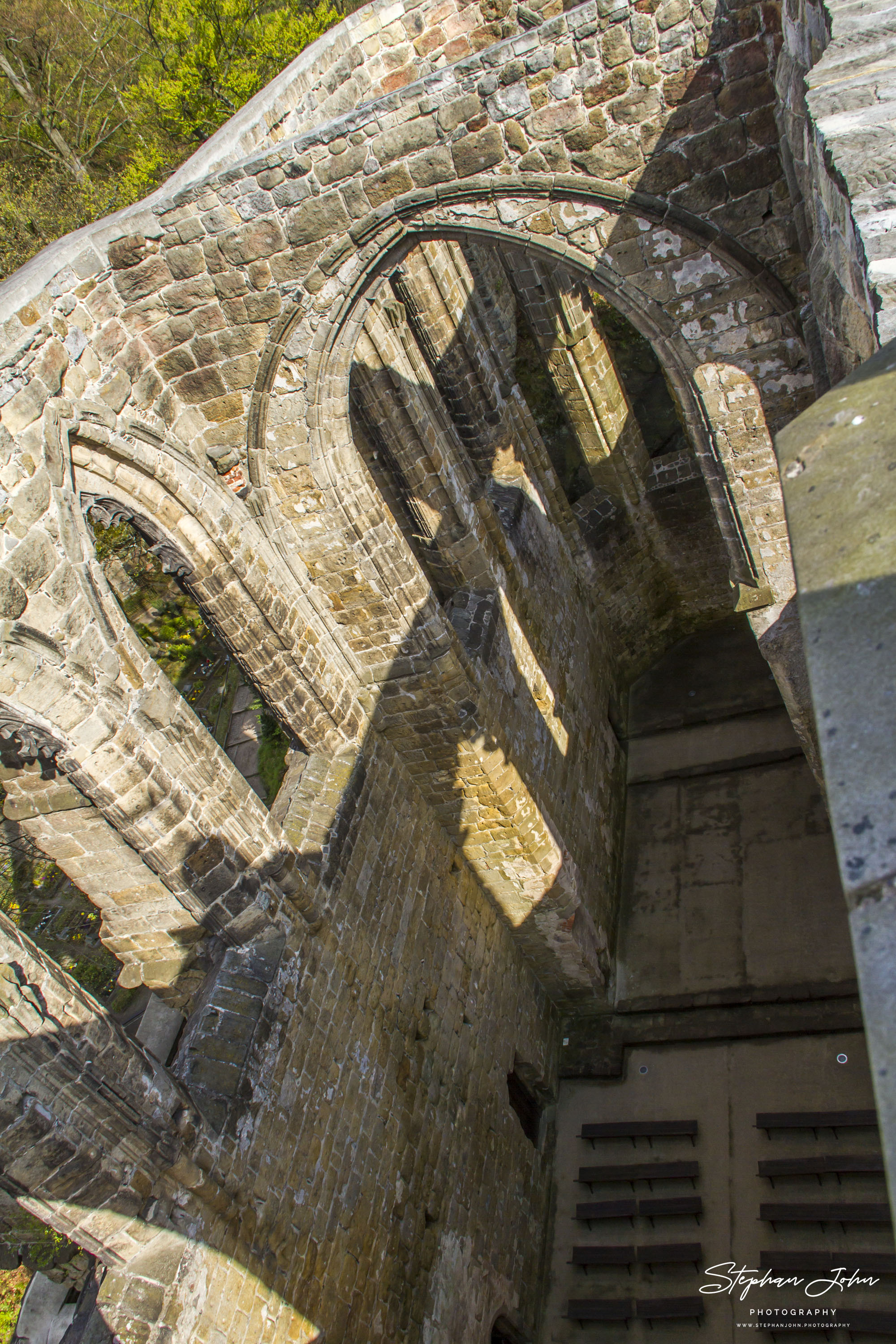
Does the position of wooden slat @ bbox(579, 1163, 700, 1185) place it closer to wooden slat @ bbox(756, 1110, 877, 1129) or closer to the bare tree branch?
wooden slat @ bbox(756, 1110, 877, 1129)

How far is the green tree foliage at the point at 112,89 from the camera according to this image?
12.7 m

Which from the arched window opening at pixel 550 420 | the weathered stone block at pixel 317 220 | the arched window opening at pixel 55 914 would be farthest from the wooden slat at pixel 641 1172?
the arched window opening at pixel 550 420

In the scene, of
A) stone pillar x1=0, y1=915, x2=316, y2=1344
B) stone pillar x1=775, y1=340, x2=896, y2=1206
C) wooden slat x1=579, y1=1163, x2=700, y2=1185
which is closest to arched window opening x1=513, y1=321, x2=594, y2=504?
wooden slat x1=579, y1=1163, x2=700, y2=1185

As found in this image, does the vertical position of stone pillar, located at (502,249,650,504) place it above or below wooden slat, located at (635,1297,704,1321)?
above

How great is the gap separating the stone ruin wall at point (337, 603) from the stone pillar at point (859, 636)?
657 mm

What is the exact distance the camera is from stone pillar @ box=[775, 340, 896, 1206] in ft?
3.52

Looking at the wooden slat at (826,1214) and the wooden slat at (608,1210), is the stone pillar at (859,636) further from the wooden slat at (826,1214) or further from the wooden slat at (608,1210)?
the wooden slat at (608,1210)

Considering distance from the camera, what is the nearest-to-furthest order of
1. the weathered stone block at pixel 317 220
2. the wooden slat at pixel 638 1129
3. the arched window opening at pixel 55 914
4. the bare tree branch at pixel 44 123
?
1. the weathered stone block at pixel 317 220
2. the wooden slat at pixel 638 1129
3. the arched window opening at pixel 55 914
4. the bare tree branch at pixel 44 123

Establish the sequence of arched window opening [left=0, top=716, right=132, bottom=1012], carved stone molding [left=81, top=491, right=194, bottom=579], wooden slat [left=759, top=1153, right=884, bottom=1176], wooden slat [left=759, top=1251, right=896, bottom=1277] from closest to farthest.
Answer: carved stone molding [left=81, top=491, right=194, bottom=579], wooden slat [left=759, top=1251, right=896, bottom=1277], wooden slat [left=759, top=1153, right=884, bottom=1176], arched window opening [left=0, top=716, right=132, bottom=1012]

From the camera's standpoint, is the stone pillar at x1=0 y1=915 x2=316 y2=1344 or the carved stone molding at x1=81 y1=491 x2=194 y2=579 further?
the carved stone molding at x1=81 y1=491 x2=194 y2=579

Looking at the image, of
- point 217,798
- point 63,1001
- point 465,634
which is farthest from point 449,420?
point 63,1001

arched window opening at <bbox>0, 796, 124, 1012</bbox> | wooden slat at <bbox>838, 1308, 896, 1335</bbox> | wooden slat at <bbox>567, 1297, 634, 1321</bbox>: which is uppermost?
arched window opening at <bbox>0, 796, 124, 1012</bbox>

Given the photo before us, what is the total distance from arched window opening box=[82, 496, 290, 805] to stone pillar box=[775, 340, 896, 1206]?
7.91m

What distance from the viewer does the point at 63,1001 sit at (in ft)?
10.5
